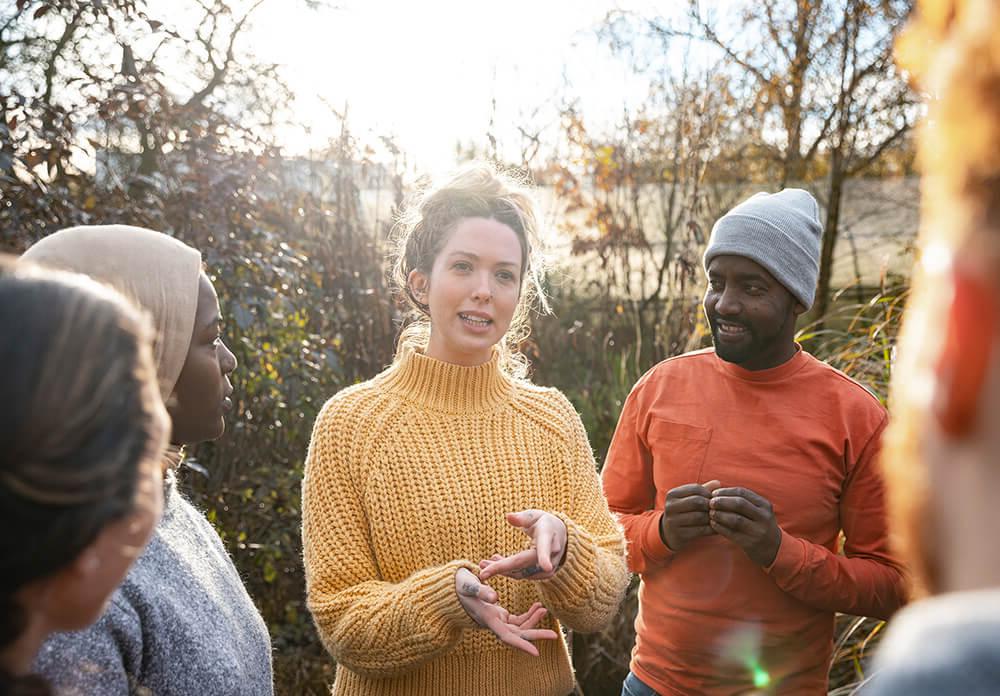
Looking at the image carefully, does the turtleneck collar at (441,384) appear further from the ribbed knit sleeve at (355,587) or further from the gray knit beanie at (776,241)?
the gray knit beanie at (776,241)

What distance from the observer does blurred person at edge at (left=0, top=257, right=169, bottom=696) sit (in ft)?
2.73

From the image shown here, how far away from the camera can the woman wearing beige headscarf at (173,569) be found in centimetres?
140

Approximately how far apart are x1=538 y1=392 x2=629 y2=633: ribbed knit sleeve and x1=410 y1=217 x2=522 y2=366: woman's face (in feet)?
0.98

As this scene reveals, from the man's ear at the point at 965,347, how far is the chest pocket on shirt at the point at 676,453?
1.82 metres

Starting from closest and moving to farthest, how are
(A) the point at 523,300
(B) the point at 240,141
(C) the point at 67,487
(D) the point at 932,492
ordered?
(D) the point at 932,492, (C) the point at 67,487, (A) the point at 523,300, (B) the point at 240,141

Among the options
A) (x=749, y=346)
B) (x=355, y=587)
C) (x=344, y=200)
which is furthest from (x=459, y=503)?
(x=344, y=200)

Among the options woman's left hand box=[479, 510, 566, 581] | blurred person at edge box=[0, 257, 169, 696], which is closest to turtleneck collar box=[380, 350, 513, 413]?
woman's left hand box=[479, 510, 566, 581]

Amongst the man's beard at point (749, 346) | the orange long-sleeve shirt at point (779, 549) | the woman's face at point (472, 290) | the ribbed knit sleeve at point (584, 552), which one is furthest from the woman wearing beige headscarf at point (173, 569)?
the man's beard at point (749, 346)

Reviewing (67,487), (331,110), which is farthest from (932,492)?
(331,110)

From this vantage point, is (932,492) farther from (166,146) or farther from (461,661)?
(166,146)

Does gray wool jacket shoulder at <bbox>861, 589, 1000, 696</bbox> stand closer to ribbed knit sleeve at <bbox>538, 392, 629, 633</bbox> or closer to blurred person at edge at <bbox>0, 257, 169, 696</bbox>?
blurred person at edge at <bbox>0, 257, 169, 696</bbox>

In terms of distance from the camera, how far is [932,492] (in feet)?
2.19

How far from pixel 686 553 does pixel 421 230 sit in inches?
44.0

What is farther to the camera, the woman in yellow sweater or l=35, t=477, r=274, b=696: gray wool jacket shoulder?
the woman in yellow sweater
